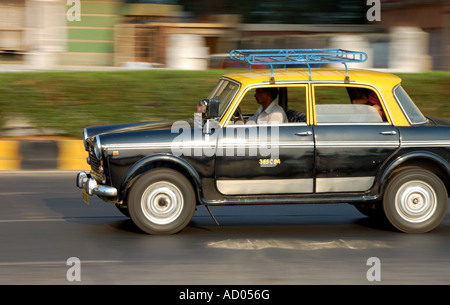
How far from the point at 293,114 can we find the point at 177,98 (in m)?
6.22

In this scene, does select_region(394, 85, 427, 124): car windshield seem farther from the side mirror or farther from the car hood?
the car hood

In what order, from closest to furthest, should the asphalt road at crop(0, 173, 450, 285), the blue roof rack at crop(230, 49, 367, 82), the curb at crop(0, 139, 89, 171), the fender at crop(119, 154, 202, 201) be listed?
the asphalt road at crop(0, 173, 450, 285) → the fender at crop(119, 154, 202, 201) → the blue roof rack at crop(230, 49, 367, 82) → the curb at crop(0, 139, 89, 171)

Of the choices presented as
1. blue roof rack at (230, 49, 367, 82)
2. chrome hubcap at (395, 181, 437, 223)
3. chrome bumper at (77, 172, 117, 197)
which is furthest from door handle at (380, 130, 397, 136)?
chrome bumper at (77, 172, 117, 197)

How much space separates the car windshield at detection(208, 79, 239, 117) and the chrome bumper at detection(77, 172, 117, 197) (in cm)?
132

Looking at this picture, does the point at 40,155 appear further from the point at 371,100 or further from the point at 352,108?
the point at 371,100

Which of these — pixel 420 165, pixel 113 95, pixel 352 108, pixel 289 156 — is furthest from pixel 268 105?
pixel 113 95

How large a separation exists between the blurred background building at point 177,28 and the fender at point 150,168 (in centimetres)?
1214

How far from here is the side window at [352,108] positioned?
26.6ft

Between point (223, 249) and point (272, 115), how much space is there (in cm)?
154

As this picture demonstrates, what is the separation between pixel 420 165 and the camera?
8203mm

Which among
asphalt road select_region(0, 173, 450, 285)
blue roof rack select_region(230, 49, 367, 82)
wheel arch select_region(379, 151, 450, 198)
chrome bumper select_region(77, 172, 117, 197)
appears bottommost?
asphalt road select_region(0, 173, 450, 285)

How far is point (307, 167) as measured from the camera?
7949 mm

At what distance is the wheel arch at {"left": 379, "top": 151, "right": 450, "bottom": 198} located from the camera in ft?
26.3

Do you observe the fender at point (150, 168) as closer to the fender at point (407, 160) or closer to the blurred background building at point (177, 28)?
the fender at point (407, 160)
